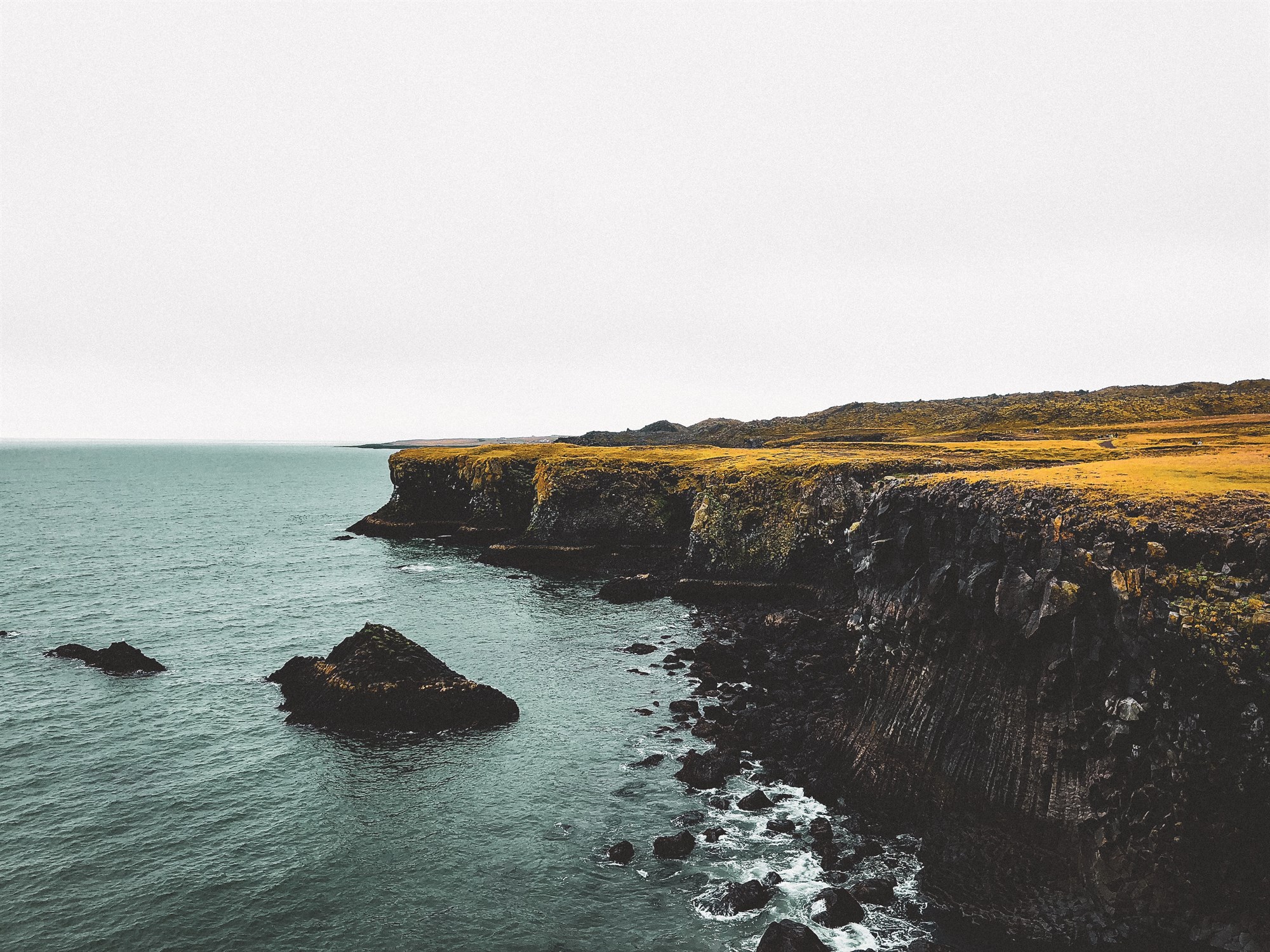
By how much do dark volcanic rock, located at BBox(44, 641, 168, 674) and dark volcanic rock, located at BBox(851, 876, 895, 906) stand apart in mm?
43145

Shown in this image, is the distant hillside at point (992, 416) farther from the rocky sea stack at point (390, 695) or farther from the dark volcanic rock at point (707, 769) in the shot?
the rocky sea stack at point (390, 695)

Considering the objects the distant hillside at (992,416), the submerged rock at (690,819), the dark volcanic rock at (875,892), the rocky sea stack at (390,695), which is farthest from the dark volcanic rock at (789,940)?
the distant hillside at (992,416)

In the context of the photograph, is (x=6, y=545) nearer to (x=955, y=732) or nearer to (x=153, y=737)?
(x=153, y=737)

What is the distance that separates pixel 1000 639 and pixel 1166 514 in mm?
7119

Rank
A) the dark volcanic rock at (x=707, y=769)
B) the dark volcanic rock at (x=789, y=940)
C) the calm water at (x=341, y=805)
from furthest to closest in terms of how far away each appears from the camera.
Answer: the dark volcanic rock at (x=707, y=769)
the calm water at (x=341, y=805)
the dark volcanic rock at (x=789, y=940)

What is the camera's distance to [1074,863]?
2077 centimetres

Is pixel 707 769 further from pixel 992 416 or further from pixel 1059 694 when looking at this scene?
pixel 992 416

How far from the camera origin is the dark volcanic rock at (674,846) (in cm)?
2530

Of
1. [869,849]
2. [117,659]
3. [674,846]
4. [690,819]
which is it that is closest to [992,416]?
[869,849]

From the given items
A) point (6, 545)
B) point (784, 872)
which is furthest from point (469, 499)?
point (784, 872)

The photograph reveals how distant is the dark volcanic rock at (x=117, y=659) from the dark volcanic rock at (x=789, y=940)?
41.5 metres

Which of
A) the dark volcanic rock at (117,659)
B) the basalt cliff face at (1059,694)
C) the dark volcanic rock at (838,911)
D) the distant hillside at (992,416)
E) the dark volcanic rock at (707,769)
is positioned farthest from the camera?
the distant hillside at (992,416)

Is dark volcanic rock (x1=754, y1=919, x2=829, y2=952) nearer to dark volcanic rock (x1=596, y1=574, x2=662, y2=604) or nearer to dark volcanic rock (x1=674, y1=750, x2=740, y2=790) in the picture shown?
dark volcanic rock (x1=674, y1=750, x2=740, y2=790)

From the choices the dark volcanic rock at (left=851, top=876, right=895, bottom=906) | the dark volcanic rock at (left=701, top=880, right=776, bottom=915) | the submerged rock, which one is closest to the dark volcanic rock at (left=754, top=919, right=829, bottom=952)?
the dark volcanic rock at (left=701, top=880, right=776, bottom=915)
